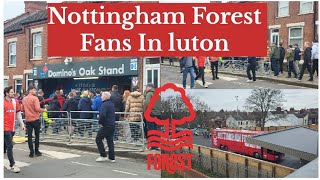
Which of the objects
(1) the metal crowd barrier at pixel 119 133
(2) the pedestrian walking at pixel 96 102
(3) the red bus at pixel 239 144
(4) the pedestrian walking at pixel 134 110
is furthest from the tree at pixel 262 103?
(2) the pedestrian walking at pixel 96 102

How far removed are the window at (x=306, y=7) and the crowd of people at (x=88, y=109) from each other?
1448 millimetres

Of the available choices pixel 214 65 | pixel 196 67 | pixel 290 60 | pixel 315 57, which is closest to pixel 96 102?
pixel 196 67

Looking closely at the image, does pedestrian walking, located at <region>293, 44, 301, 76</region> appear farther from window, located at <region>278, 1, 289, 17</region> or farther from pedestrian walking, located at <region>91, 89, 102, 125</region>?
pedestrian walking, located at <region>91, 89, 102, 125</region>

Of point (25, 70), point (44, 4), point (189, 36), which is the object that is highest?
point (44, 4)

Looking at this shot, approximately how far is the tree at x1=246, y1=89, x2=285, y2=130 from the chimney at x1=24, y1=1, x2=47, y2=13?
2.06 m

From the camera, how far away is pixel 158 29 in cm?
360

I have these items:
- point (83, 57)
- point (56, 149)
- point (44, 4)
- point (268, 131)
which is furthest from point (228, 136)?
point (56, 149)

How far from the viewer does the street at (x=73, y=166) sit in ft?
12.5

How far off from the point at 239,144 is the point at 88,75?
176cm

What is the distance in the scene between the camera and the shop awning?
339cm

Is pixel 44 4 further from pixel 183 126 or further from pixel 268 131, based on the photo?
pixel 268 131

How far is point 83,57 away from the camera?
3.81 metres

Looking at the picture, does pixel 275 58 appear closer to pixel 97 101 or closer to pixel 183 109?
pixel 183 109

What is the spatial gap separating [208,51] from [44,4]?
1.60 meters
